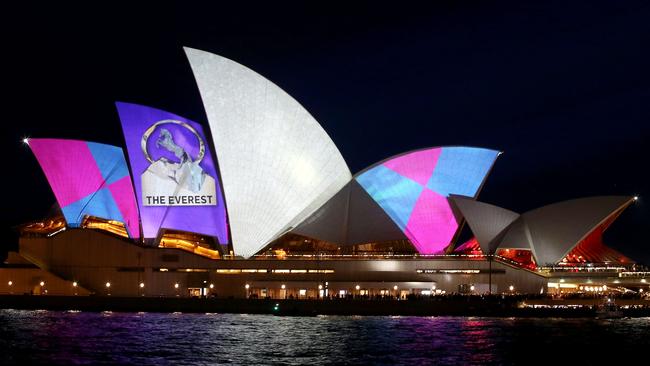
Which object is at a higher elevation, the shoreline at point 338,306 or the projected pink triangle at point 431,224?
the projected pink triangle at point 431,224

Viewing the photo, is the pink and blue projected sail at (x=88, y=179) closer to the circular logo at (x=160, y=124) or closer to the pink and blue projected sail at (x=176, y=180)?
the pink and blue projected sail at (x=176, y=180)

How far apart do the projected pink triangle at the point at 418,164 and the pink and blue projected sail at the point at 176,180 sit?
38.2 feet

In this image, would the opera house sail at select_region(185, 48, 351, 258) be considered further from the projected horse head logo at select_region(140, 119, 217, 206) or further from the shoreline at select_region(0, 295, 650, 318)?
the shoreline at select_region(0, 295, 650, 318)

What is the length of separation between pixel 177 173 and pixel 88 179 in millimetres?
5973

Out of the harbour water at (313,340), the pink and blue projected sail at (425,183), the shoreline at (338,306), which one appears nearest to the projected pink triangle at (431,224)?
the pink and blue projected sail at (425,183)

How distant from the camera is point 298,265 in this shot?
59031 millimetres

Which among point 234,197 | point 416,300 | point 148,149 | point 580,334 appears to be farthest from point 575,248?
point 148,149

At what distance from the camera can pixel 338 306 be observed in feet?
176

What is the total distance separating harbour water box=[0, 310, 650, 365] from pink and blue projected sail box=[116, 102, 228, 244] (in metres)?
10.5

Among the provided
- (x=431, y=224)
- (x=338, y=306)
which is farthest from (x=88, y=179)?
(x=431, y=224)

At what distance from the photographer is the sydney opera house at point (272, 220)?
5566 cm

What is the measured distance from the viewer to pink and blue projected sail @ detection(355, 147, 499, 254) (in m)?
57.0

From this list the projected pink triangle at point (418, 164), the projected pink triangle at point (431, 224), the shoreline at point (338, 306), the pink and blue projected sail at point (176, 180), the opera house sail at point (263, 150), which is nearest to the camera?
the shoreline at point (338, 306)

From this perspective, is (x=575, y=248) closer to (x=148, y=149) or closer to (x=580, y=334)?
(x=580, y=334)
